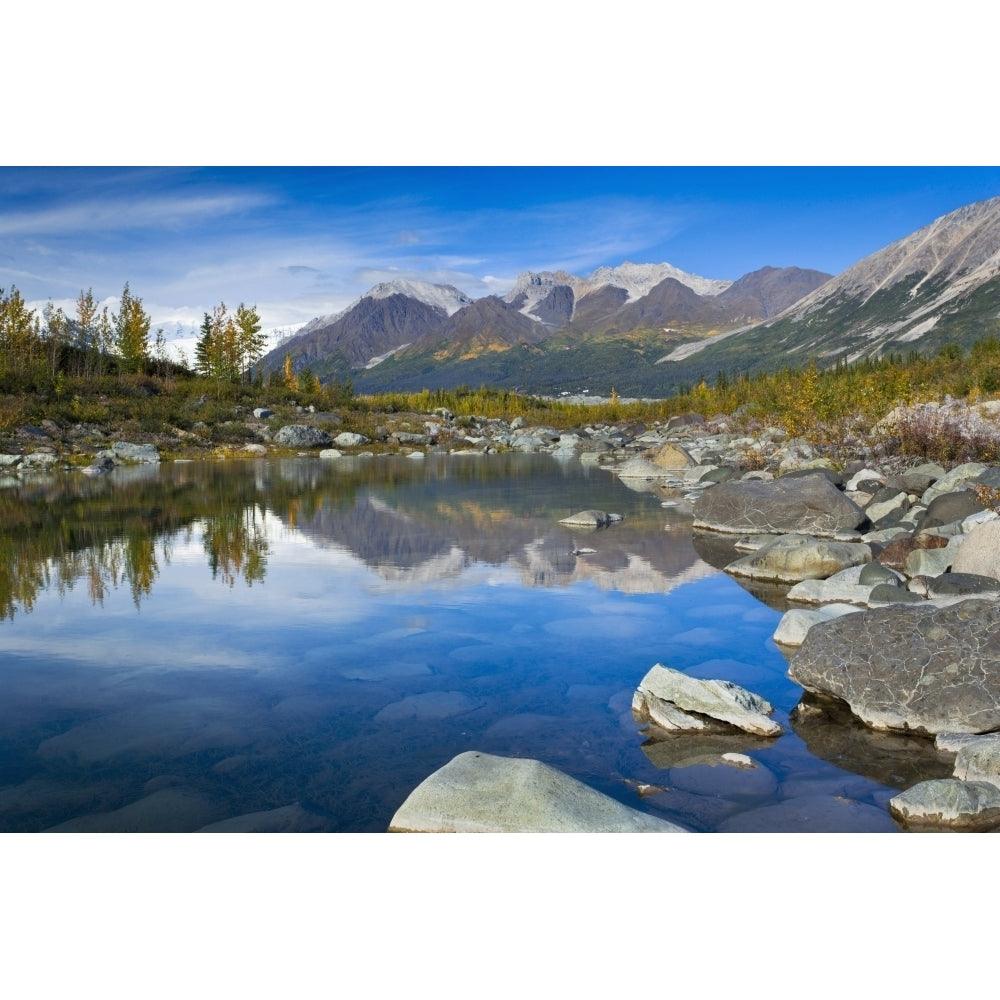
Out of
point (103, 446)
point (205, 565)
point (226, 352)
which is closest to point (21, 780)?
point (205, 565)

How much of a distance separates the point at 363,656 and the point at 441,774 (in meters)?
3.72

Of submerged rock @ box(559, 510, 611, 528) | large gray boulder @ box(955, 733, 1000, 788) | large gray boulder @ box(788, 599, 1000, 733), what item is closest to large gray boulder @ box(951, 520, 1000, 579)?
large gray boulder @ box(788, 599, 1000, 733)

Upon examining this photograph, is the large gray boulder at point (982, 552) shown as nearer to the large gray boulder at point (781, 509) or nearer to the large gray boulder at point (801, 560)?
the large gray boulder at point (801, 560)

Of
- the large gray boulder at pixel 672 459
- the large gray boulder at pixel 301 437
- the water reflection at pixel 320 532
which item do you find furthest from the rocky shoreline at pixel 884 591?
the large gray boulder at pixel 301 437

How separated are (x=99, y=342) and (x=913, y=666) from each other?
81.7 meters

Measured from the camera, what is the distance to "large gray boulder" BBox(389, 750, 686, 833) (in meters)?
5.00

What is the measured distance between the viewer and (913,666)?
23.2 feet

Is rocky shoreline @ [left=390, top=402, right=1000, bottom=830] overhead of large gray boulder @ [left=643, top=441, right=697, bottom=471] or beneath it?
overhead

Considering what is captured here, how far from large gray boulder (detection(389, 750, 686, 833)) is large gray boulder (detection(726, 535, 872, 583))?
818 cm

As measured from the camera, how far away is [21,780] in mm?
6070

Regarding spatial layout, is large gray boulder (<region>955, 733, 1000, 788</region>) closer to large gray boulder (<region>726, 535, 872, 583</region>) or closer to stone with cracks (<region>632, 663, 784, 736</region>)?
stone with cracks (<region>632, 663, 784, 736</region>)

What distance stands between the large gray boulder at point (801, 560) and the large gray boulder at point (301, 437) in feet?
151

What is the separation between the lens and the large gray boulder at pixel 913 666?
670 cm

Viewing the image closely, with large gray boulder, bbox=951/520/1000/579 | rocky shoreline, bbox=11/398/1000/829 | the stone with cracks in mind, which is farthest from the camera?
→ large gray boulder, bbox=951/520/1000/579
